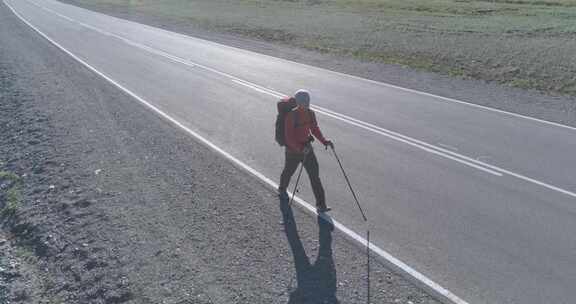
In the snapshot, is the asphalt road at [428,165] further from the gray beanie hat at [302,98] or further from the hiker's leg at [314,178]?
the gray beanie hat at [302,98]

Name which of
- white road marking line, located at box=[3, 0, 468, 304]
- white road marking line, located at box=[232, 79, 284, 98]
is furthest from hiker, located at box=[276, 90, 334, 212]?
white road marking line, located at box=[232, 79, 284, 98]

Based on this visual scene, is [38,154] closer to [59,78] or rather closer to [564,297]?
[59,78]

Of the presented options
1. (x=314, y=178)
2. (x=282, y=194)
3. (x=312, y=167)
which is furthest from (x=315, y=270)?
(x=282, y=194)

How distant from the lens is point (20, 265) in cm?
716

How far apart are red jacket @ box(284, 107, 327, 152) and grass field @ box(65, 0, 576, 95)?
1168 centimetres

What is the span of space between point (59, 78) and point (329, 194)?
538 inches

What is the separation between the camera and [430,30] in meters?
30.1

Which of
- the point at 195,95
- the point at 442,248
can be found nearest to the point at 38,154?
the point at 195,95

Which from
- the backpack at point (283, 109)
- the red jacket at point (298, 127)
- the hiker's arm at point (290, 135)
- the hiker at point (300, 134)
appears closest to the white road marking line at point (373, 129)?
the hiker at point (300, 134)

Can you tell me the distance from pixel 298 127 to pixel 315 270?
2.23m

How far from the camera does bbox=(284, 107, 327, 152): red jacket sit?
306 inches

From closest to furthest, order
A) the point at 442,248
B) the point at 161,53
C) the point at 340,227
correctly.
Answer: the point at 442,248 → the point at 340,227 → the point at 161,53

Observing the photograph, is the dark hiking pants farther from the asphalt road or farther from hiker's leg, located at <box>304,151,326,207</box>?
the asphalt road

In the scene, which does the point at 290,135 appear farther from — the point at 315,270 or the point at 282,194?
the point at 315,270
